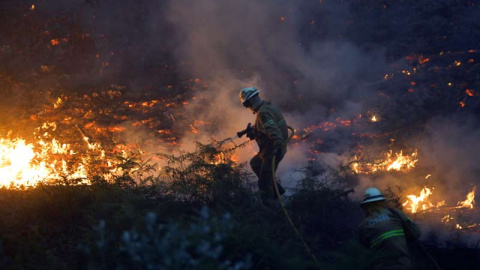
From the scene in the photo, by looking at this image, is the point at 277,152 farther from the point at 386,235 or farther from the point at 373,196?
the point at 386,235

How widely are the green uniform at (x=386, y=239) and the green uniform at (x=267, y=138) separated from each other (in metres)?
2.18

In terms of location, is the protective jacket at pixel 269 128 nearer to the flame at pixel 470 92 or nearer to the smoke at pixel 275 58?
the smoke at pixel 275 58

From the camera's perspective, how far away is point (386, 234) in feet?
13.8

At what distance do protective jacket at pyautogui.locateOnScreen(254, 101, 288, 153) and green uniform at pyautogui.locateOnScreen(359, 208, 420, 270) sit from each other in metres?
2.13

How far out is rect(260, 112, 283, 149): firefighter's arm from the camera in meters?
6.25

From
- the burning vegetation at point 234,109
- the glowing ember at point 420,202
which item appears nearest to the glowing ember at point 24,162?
the burning vegetation at point 234,109

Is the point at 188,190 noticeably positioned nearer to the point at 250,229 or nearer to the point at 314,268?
the point at 250,229

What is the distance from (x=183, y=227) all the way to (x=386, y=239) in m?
2.02

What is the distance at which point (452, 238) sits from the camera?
6742 mm

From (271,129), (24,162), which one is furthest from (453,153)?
(24,162)

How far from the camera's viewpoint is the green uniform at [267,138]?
6.35 meters

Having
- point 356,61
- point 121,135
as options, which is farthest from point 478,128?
point 121,135

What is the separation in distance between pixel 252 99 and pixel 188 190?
167 cm

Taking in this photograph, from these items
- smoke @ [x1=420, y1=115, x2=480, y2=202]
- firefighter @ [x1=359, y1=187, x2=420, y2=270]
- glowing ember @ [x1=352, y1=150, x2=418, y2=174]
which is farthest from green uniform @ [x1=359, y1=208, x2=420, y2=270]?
smoke @ [x1=420, y1=115, x2=480, y2=202]
